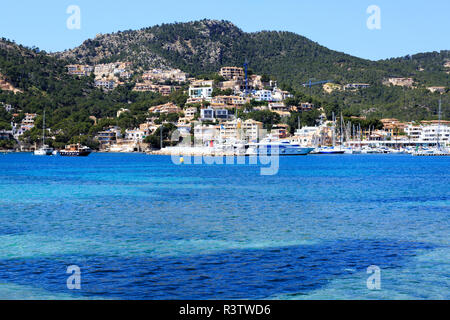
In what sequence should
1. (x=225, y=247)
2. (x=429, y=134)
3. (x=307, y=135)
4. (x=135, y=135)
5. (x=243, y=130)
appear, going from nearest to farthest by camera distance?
(x=225, y=247) < (x=307, y=135) < (x=243, y=130) < (x=429, y=134) < (x=135, y=135)

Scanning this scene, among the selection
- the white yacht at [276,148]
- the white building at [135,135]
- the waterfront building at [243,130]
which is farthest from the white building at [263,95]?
the white yacht at [276,148]

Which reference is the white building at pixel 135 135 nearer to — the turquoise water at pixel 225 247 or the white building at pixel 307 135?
the white building at pixel 307 135

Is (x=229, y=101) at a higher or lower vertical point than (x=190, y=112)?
higher

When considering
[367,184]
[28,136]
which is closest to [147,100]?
[28,136]

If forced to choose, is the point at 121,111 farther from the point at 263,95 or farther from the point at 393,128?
the point at 393,128

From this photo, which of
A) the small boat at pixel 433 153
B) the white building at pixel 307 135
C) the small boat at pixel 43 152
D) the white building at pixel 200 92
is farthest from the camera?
the white building at pixel 200 92

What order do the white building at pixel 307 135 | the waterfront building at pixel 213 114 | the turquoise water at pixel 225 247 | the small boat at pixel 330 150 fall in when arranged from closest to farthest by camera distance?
the turquoise water at pixel 225 247 → the small boat at pixel 330 150 → the white building at pixel 307 135 → the waterfront building at pixel 213 114

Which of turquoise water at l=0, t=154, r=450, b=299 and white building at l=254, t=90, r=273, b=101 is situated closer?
turquoise water at l=0, t=154, r=450, b=299

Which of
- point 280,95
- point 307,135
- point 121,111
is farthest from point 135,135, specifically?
point 280,95

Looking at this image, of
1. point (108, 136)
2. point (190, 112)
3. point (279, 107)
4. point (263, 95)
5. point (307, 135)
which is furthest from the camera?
point (263, 95)

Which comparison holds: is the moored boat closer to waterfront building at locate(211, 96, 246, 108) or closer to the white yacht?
the white yacht

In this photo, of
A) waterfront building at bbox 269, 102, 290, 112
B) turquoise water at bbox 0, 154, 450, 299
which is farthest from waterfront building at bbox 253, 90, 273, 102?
turquoise water at bbox 0, 154, 450, 299

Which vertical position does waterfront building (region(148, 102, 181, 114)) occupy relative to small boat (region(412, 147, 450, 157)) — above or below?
above

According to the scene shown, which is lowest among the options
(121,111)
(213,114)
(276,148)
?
(276,148)
